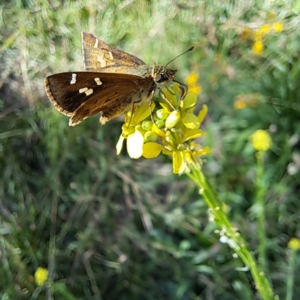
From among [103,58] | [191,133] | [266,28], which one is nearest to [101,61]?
[103,58]

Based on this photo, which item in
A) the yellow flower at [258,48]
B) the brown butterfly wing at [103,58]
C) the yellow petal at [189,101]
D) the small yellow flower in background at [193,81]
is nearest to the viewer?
the yellow petal at [189,101]

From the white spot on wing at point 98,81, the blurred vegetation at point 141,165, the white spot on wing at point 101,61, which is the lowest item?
the blurred vegetation at point 141,165

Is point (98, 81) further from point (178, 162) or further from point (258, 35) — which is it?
point (258, 35)

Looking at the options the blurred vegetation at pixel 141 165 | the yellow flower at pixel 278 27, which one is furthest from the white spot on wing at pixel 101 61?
the yellow flower at pixel 278 27

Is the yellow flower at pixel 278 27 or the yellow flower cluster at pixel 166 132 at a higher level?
the yellow flower at pixel 278 27

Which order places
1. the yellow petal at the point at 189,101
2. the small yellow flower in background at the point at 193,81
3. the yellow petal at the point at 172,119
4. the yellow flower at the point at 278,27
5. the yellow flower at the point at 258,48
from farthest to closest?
the small yellow flower in background at the point at 193,81 → the yellow flower at the point at 258,48 → the yellow flower at the point at 278,27 → the yellow petal at the point at 189,101 → the yellow petal at the point at 172,119

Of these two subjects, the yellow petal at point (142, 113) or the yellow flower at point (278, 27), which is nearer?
the yellow petal at point (142, 113)

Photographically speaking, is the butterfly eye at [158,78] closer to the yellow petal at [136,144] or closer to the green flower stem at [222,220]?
the yellow petal at [136,144]

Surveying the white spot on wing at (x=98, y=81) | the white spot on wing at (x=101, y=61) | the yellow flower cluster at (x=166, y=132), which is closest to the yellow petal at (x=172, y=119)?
the yellow flower cluster at (x=166, y=132)
